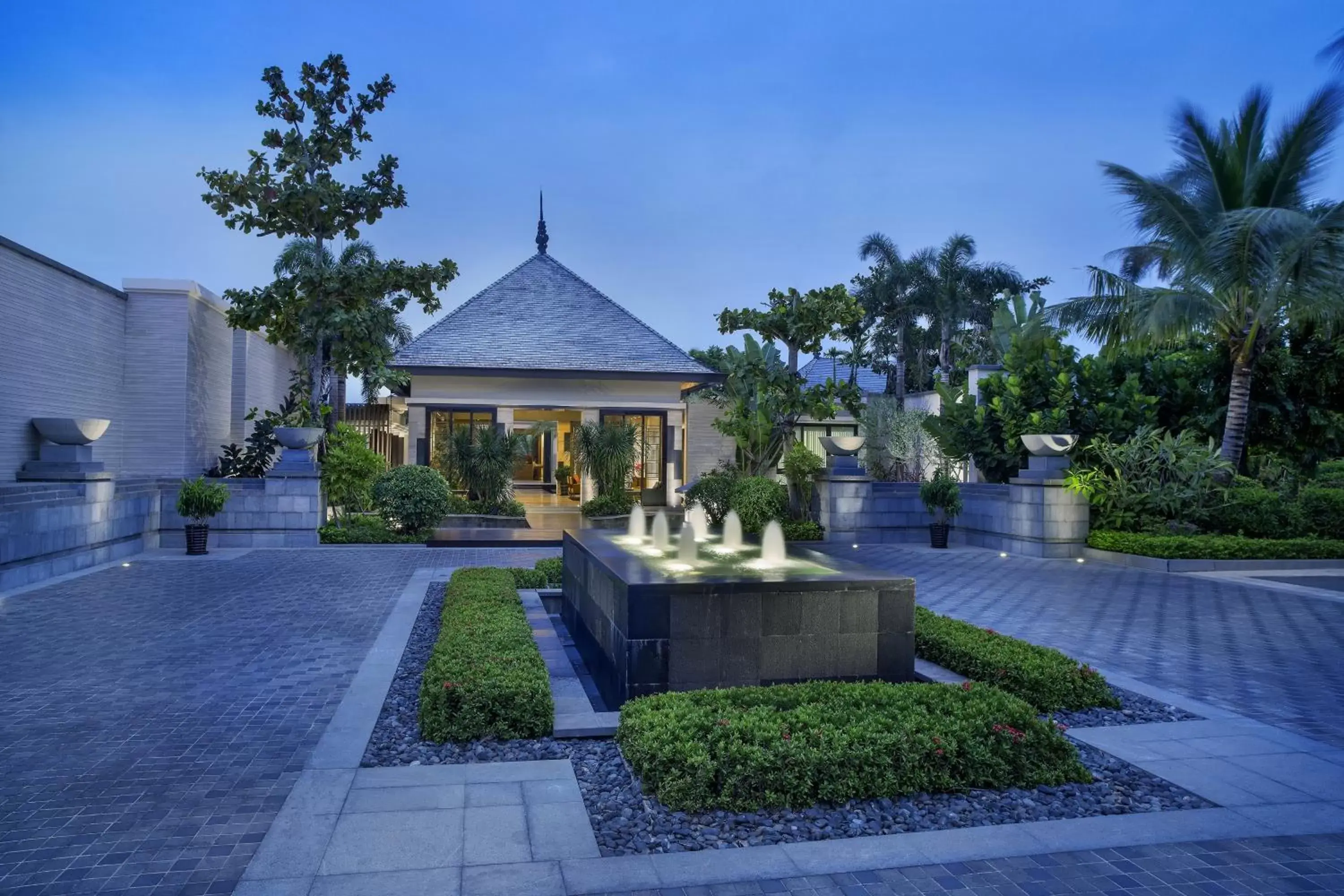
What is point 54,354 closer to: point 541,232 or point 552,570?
point 552,570

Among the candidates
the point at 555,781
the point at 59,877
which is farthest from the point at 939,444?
the point at 59,877

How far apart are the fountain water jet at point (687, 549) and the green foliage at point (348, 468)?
9.45 meters

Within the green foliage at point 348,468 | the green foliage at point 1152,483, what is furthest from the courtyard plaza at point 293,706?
the green foliage at point 348,468

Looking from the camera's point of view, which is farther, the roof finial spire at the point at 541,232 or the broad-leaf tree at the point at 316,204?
the roof finial spire at the point at 541,232

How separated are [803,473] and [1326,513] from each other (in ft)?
29.6

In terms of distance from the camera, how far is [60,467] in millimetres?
11414

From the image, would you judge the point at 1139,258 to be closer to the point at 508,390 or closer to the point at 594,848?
the point at 508,390

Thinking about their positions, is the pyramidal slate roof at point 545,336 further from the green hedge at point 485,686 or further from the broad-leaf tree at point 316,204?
Result: the green hedge at point 485,686

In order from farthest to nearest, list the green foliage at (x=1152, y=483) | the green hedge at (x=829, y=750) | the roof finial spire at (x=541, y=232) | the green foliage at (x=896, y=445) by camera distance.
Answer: the roof finial spire at (x=541, y=232), the green foliage at (x=896, y=445), the green foliage at (x=1152, y=483), the green hedge at (x=829, y=750)

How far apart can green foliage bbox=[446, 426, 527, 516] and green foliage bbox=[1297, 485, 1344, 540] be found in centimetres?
1498

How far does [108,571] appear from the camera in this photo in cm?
1095

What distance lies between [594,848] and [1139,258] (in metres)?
17.9

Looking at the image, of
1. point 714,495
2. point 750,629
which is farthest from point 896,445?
point 750,629

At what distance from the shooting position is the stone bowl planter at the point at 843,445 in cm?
1622
